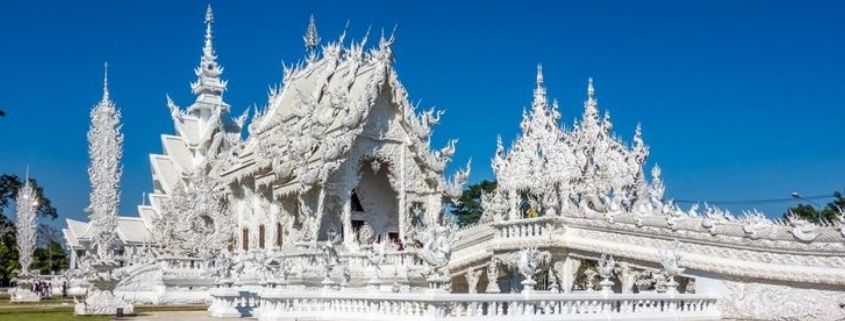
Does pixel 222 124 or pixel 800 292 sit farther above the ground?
pixel 222 124

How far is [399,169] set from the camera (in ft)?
90.0

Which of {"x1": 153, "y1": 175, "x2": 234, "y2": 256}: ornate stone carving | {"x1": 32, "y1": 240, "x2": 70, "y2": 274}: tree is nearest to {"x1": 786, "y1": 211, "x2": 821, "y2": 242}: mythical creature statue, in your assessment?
{"x1": 153, "y1": 175, "x2": 234, "y2": 256}: ornate stone carving

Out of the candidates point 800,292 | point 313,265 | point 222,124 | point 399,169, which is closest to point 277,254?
point 313,265

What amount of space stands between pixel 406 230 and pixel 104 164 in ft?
40.7

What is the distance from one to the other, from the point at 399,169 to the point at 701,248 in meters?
12.1

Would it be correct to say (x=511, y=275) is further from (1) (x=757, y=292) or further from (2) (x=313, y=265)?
(1) (x=757, y=292)

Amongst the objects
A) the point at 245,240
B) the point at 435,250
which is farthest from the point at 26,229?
the point at 435,250

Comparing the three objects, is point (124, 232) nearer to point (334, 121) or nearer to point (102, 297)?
point (334, 121)

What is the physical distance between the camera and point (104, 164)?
109 feet

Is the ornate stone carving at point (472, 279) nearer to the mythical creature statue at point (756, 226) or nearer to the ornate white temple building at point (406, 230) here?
the ornate white temple building at point (406, 230)

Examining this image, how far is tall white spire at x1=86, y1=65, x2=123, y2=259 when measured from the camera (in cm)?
3192

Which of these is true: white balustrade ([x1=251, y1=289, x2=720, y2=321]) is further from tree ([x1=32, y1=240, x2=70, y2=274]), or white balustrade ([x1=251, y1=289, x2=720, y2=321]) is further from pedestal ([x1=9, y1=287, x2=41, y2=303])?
tree ([x1=32, y1=240, x2=70, y2=274])

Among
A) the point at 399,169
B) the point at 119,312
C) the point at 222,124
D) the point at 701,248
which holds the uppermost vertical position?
the point at 222,124

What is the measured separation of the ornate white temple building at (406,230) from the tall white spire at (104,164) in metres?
2.17
